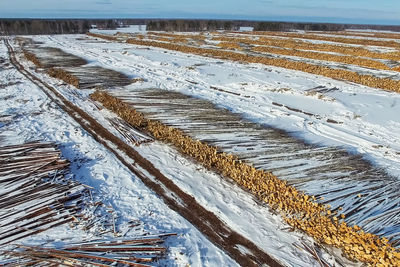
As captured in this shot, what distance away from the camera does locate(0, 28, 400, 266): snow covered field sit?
6.05 m

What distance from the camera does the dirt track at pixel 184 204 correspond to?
18.5ft

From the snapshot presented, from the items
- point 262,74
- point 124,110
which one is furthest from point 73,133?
point 262,74

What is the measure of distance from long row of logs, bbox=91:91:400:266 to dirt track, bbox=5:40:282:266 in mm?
1257

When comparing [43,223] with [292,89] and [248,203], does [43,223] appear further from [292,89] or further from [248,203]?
[292,89]

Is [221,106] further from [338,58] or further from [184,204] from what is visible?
[338,58]

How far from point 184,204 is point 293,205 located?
8.77ft

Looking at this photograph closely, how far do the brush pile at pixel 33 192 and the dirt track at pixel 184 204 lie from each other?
1753 mm

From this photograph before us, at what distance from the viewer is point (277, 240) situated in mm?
5902

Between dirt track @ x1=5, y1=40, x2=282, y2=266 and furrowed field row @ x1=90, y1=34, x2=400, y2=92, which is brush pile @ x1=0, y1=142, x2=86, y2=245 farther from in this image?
furrowed field row @ x1=90, y1=34, x2=400, y2=92

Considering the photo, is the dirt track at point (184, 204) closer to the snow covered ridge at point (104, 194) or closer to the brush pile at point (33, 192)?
the snow covered ridge at point (104, 194)

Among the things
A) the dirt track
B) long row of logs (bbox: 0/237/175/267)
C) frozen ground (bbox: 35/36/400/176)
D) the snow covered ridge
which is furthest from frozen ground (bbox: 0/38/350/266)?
frozen ground (bbox: 35/36/400/176)

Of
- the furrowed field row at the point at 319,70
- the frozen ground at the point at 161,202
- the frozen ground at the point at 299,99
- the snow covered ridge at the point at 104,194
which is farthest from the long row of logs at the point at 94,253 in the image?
the furrowed field row at the point at 319,70

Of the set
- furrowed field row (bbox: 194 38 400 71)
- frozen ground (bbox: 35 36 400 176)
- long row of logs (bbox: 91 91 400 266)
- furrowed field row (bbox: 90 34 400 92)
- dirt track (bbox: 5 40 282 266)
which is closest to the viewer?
long row of logs (bbox: 91 91 400 266)

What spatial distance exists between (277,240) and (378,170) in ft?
13.8
